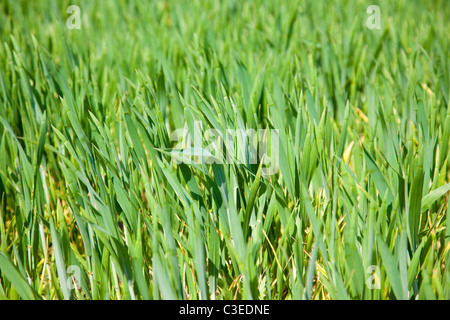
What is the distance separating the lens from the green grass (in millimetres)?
739

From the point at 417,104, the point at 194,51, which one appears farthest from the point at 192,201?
the point at 194,51

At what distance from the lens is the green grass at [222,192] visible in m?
0.74

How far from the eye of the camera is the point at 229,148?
33.4 inches

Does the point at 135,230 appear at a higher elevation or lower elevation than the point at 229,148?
lower

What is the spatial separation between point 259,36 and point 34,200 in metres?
1.10

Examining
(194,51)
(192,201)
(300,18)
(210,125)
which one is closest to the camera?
(192,201)

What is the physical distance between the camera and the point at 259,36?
1.67 meters

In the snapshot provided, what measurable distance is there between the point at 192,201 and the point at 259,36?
1.04 metres

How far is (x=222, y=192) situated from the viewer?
2.78 feet
